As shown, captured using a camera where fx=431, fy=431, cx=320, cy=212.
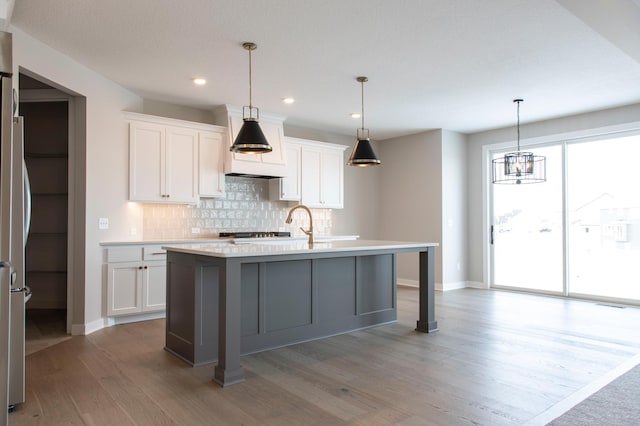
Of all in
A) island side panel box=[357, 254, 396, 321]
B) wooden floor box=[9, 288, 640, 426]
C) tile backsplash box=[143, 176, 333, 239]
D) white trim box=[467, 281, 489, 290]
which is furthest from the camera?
white trim box=[467, 281, 489, 290]

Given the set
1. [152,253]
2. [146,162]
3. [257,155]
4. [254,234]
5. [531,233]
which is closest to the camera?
[152,253]

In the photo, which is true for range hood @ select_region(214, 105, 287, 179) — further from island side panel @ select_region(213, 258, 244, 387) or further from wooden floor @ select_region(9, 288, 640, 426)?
island side panel @ select_region(213, 258, 244, 387)

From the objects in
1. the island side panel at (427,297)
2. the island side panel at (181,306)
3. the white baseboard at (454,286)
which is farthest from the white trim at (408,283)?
the island side panel at (181,306)

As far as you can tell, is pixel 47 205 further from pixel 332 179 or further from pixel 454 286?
pixel 454 286

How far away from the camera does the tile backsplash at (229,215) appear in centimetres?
551

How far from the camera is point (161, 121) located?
204 inches

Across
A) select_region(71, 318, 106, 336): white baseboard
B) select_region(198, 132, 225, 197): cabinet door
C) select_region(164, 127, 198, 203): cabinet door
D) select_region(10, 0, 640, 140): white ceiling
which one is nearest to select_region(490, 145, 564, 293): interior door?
select_region(10, 0, 640, 140): white ceiling

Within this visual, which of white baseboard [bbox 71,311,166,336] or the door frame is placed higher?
the door frame

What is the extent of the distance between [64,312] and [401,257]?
5211 millimetres

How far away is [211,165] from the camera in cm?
564

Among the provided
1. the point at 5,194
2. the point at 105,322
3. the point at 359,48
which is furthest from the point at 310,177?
the point at 5,194

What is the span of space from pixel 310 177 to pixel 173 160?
2168 millimetres

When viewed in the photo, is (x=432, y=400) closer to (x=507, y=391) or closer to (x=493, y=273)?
(x=507, y=391)

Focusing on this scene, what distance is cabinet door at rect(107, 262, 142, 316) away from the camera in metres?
4.56
